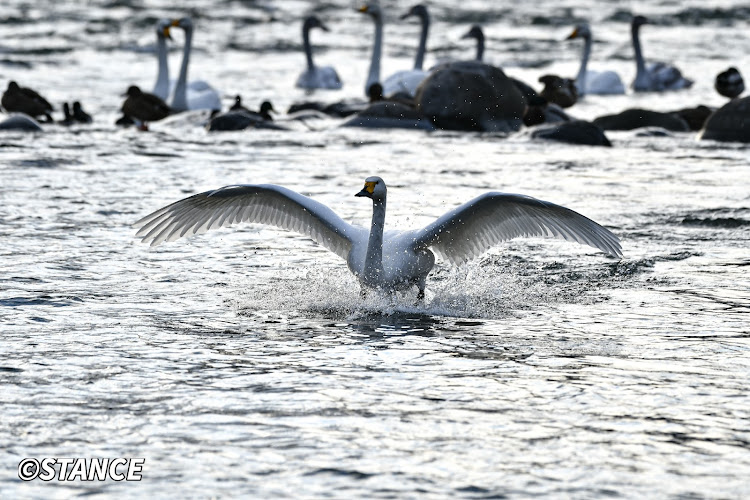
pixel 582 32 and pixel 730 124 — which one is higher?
pixel 582 32

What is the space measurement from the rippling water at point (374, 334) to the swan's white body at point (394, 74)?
5346 millimetres

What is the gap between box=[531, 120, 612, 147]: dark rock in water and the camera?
19.5 metres

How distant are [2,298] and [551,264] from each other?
4621 millimetres

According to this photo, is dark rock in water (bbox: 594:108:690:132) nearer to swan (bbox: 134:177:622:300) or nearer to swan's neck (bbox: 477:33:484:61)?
swan's neck (bbox: 477:33:484:61)

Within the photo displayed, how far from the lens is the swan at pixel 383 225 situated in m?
9.95

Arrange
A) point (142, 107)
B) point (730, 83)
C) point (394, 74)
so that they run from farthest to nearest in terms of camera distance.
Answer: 1. point (394, 74)
2. point (730, 83)
3. point (142, 107)

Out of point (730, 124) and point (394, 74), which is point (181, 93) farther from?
point (730, 124)

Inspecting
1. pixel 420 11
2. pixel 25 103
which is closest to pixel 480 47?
pixel 420 11

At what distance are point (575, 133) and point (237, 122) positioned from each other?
16.7 feet

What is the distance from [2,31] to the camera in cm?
3731

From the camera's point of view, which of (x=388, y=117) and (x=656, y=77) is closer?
(x=388, y=117)

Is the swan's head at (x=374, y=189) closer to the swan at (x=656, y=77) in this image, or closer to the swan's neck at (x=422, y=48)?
the swan's neck at (x=422, y=48)

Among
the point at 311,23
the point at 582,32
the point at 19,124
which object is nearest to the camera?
the point at 19,124

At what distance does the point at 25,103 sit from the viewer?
21.7m
